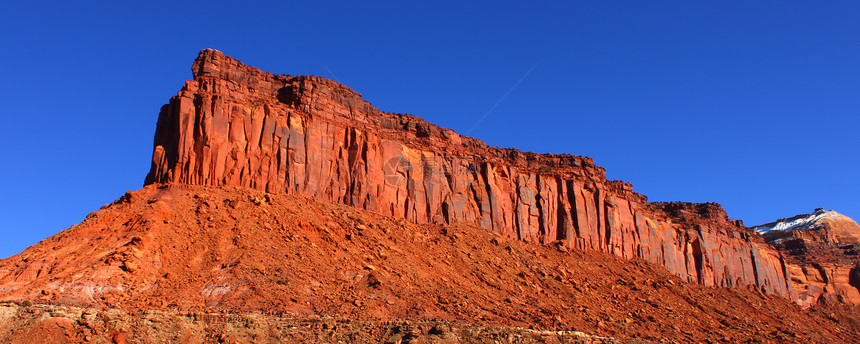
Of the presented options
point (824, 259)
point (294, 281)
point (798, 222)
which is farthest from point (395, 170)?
point (798, 222)

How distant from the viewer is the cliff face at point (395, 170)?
40.9 meters

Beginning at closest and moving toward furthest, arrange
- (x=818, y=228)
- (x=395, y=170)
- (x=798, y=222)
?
(x=395, y=170) → (x=818, y=228) → (x=798, y=222)

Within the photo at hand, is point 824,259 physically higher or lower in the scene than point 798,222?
lower

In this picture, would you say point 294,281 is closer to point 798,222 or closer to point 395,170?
point 395,170

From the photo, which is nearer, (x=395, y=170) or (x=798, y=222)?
(x=395, y=170)

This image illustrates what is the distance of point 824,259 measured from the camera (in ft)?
278

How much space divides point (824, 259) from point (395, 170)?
60613mm

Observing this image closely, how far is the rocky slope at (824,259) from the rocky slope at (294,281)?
2895cm

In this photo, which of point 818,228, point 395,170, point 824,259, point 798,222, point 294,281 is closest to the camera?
point 294,281

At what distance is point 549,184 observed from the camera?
193 ft

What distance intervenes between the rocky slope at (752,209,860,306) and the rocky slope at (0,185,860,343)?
28.9m

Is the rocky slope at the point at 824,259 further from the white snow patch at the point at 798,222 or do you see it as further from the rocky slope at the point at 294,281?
the rocky slope at the point at 294,281

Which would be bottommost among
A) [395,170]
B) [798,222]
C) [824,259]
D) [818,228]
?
[395,170]

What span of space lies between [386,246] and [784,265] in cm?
5420
